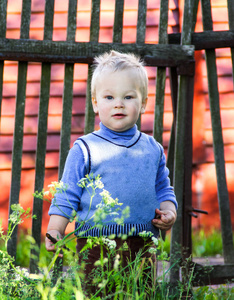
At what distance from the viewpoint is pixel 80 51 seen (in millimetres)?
2893

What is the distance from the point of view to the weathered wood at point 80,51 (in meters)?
2.86

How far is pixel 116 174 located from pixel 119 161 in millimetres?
69

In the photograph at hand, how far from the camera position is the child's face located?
7.07 feet

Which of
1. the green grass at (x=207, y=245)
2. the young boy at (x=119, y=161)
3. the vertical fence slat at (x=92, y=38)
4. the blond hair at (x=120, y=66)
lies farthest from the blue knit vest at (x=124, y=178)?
the green grass at (x=207, y=245)

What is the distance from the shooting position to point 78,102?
15.4 ft

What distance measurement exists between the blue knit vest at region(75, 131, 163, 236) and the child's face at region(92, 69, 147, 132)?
117 mm

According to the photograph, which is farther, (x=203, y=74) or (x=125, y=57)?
(x=203, y=74)

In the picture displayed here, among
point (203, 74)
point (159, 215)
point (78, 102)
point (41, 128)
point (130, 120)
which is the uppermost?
point (203, 74)

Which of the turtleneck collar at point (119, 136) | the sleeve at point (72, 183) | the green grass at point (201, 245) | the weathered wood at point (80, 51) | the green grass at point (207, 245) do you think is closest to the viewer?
the sleeve at point (72, 183)

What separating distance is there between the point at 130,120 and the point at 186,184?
979 mm

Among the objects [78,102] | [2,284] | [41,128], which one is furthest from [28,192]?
[2,284]

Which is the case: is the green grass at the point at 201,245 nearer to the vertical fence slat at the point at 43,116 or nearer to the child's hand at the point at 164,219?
the vertical fence slat at the point at 43,116

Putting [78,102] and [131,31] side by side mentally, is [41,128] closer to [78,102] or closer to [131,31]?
[78,102]

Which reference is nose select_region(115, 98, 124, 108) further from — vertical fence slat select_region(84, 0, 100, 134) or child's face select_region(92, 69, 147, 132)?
vertical fence slat select_region(84, 0, 100, 134)
